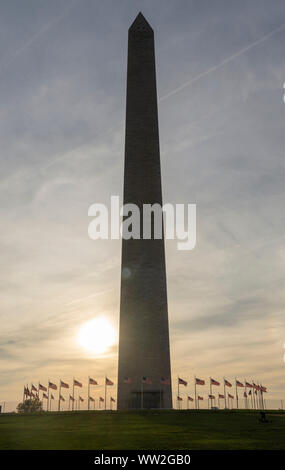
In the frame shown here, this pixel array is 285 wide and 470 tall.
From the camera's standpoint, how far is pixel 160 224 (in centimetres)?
5825

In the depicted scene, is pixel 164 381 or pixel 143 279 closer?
pixel 164 381

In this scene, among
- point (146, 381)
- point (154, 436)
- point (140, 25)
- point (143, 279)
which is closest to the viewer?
point (154, 436)

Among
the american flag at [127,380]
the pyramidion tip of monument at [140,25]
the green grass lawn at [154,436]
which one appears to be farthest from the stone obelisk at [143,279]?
the green grass lawn at [154,436]

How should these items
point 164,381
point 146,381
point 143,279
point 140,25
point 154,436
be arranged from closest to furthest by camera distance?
1. point 154,436
2. point 146,381
3. point 164,381
4. point 143,279
5. point 140,25

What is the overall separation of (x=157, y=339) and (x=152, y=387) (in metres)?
5.13

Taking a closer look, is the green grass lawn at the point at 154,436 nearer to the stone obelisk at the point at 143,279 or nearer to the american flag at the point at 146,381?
the american flag at the point at 146,381

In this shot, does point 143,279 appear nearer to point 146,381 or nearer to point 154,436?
point 146,381

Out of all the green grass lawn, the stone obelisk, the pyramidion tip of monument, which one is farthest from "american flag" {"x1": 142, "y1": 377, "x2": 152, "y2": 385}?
the pyramidion tip of monument

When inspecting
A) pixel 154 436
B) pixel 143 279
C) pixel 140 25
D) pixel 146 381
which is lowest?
pixel 154 436

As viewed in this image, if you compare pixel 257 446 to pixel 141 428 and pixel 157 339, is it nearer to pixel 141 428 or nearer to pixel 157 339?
pixel 141 428


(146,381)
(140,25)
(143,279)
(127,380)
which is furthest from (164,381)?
(140,25)

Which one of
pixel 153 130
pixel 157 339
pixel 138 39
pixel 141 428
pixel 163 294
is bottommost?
pixel 141 428

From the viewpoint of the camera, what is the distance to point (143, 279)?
185 feet
